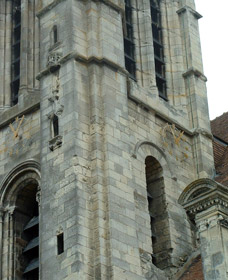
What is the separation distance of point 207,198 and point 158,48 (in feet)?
Answer: 37.5

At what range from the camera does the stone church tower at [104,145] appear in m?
30.7

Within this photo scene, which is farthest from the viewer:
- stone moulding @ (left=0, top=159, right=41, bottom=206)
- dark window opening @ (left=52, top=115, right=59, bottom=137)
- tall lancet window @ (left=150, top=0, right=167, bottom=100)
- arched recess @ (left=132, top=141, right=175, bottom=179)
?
tall lancet window @ (left=150, top=0, right=167, bottom=100)

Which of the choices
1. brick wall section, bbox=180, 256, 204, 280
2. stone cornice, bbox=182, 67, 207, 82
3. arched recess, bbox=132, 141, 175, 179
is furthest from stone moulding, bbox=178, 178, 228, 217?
stone cornice, bbox=182, 67, 207, 82

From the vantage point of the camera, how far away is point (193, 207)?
29203 mm

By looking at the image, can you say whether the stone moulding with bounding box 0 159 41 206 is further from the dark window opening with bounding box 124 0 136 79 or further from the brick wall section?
the brick wall section

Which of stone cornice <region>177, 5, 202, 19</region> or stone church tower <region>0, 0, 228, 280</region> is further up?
stone cornice <region>177, 5, 202, 19</region>

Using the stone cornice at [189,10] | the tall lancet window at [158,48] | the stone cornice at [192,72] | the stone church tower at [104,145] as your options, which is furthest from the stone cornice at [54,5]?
the stone cornice at [189,10]

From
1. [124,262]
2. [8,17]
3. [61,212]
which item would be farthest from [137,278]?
[8,17]

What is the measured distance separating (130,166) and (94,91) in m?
2.52

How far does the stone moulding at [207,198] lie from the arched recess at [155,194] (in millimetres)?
3779

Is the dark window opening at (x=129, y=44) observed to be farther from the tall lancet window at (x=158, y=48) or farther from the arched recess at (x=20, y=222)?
the arched recess at (x=20, y=222)

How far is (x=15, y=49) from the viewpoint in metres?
39.0

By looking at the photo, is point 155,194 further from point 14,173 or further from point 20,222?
point 14,173

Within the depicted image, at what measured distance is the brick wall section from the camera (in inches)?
1260
